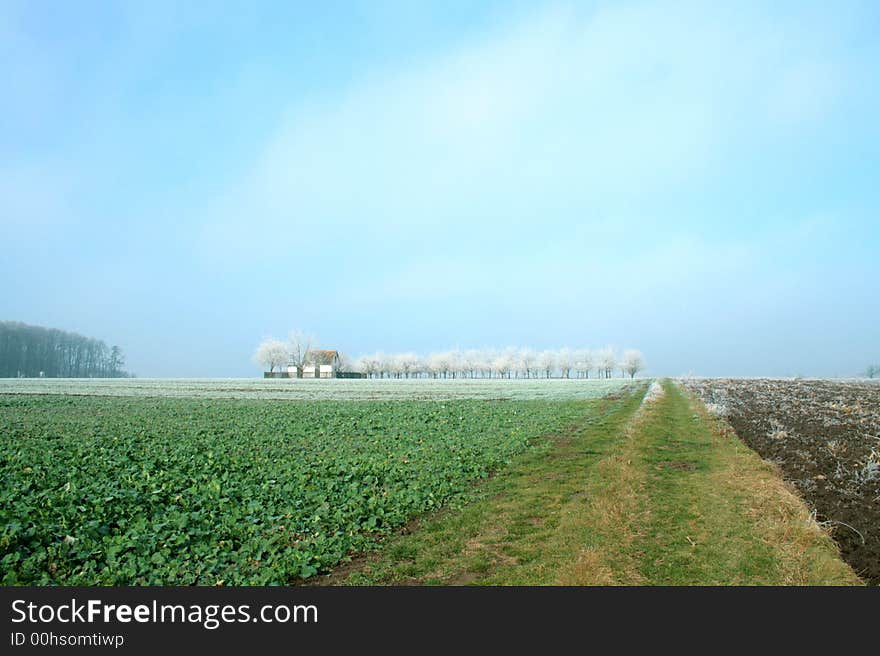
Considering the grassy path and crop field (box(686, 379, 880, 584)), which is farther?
crop field (box(686, 379, 880, 584))

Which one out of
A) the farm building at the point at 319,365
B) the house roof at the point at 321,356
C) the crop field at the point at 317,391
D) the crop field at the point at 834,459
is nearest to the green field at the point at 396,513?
the crop field at the point at 834,459

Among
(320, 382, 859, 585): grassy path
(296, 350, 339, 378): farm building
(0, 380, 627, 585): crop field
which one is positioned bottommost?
(320, 382, 859, 585): grassy path

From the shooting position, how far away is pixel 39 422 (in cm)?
2845

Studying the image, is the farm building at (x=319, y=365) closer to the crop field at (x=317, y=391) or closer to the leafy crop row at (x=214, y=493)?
the crop field at (x=317, y=391)

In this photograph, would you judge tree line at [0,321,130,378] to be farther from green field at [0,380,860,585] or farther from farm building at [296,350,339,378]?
green field at [0,380,860,585]

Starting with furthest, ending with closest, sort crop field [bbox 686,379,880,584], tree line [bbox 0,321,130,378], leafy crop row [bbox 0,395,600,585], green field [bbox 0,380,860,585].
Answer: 1. tree line [bbox 0,321,130,378]
2. crop field [bbox 686,379,880,584]
3. leafy crop row [bbox 0,395,600,585]
4. green field [bbox 0,380,860,585]

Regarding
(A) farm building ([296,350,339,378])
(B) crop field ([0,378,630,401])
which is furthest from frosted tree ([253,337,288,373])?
(B) crop field ([0,378,630,401])

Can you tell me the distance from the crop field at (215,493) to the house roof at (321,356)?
140875 millimetres

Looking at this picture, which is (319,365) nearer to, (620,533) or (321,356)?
(321,356)

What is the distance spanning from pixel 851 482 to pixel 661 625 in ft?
37.3

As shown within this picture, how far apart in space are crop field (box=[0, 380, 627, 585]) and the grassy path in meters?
1.27

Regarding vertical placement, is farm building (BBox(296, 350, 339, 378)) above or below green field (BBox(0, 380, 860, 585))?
above

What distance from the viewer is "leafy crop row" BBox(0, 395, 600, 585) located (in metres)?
9.28

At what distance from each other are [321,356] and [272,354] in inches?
623
